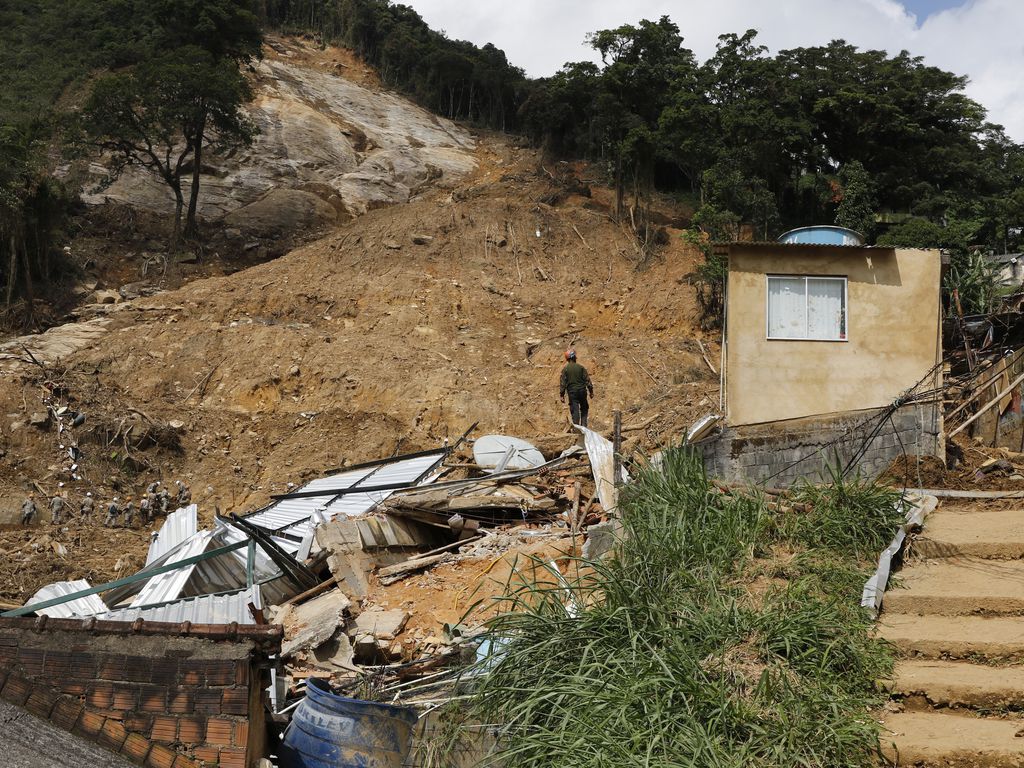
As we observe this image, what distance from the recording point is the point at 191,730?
555 cm

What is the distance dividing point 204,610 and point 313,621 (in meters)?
1.02

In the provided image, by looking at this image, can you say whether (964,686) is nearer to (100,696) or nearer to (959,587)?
(959,587)

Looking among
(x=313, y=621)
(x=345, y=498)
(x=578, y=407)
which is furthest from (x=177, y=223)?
(x=313, y=621)

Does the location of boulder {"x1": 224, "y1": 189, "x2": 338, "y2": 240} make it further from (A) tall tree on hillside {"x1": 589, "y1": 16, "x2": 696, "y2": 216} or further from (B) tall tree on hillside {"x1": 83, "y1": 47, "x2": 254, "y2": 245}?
(A) tall tree on hillside {"x1": 589, "y1": 16, "x2": 696, "y2": 216}

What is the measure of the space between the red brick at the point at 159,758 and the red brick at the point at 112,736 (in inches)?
6.6

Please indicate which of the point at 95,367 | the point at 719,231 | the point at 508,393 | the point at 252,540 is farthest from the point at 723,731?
the point at 719,231

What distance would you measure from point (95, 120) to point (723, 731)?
22690 millimetres

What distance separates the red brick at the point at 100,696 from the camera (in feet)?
18.2

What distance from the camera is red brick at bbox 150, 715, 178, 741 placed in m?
5.52

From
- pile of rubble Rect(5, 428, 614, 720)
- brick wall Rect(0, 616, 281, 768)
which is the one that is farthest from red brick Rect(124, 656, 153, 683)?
pile of rubble Rect(5, 428, 614, 720)

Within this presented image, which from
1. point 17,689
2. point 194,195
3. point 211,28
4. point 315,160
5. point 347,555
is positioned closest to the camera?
point 17,689

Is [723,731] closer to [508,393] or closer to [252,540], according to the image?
[252,540]

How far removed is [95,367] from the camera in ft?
57.7

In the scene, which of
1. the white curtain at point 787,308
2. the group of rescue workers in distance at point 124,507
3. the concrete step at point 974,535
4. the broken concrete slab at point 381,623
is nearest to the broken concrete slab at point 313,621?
the broken concrete slab at point 381,623
